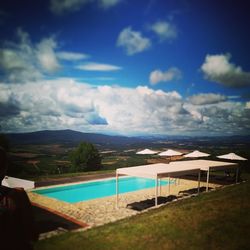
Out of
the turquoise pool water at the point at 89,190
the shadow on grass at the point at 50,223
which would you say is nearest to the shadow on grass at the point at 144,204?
the shadow on grass at the point at 50,223

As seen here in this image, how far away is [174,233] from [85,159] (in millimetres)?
24398

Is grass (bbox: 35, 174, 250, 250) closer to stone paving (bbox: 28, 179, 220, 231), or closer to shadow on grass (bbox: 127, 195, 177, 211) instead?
stone paving (bbox: 28, 179, 220, 231)

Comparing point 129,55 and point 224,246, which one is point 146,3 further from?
point 224,246

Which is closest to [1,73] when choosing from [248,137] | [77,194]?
[77,194]

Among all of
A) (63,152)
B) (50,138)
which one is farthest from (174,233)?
(50,138)

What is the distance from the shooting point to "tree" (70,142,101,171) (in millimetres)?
31902

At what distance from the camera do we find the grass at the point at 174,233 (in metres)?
7.69

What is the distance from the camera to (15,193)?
228 centimetres

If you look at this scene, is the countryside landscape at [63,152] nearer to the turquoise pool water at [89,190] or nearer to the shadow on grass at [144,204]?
the turquoise pool water at [89,190]

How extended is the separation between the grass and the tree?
21661 mm

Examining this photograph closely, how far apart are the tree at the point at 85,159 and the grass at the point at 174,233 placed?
21661 millimetres

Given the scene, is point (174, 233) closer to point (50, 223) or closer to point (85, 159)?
point (50, 223)

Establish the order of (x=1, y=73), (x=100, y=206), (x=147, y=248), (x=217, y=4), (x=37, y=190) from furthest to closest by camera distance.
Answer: (x=1, y=73) → (x=217, y=4) → (x=37, y=190) → (x=100, y=206) → (x=147, y=248)

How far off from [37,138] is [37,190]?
110035 mm
